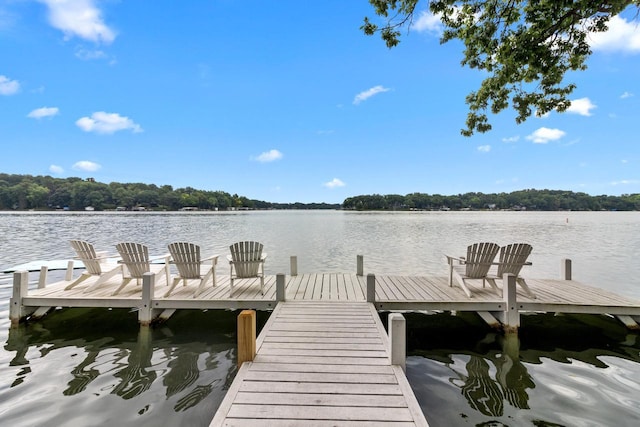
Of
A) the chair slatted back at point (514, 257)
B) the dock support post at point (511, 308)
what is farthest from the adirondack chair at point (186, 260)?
the chair slatted back at point (514, 257)

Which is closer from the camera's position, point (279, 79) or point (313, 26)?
point (313, 26)

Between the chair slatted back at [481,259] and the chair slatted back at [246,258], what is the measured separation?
3.75m

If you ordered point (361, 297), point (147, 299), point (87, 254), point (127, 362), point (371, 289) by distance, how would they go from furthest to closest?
point (87, 254) → point (361, 297) → point (371, 289) → point (147, 299) → point (127, 362)

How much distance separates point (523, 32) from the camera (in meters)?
5.46

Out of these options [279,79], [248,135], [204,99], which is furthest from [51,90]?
[279,79]

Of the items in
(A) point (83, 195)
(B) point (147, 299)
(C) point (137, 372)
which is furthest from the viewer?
(A) point (83, 195)

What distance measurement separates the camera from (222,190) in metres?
125

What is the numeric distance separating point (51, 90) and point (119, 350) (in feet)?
194

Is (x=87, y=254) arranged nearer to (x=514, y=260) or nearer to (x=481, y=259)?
(x=481, y=259)

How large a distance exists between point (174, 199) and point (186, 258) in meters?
103

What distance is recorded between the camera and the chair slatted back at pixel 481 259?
18.3 feet

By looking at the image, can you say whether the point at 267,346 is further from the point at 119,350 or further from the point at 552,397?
the point at 552,397

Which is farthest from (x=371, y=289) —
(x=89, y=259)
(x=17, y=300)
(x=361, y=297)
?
(x=17, y=300)

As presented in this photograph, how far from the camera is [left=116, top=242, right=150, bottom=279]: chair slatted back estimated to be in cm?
562
